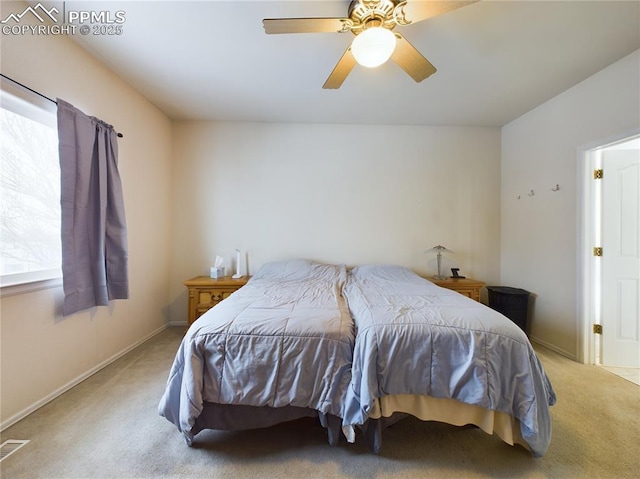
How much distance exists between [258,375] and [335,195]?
237cm

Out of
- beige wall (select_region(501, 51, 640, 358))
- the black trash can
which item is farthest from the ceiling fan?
the black trash can

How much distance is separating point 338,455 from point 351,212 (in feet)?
8.00

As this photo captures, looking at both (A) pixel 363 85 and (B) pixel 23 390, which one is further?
(A) pixel 363 85

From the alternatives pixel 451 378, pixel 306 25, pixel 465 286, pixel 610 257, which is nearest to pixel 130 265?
pixel 306 25

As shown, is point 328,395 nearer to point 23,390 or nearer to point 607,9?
point 23,390

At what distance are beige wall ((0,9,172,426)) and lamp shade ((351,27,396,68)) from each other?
2.09 m

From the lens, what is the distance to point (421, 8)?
125 centimetres

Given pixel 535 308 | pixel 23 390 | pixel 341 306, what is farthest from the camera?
pixel 535 308

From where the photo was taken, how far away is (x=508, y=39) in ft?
5.91

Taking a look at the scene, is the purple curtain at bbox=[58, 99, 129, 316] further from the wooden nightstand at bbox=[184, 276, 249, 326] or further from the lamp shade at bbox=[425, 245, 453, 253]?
the lamp shade at bbox=[425, 245, 453, 253]

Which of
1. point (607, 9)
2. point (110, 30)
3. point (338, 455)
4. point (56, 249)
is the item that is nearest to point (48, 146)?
point (56, 249)

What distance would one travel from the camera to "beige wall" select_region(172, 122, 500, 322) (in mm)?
3152

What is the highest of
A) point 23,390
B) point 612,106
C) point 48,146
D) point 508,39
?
point 508,39

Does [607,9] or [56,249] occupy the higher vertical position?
[607,9]
